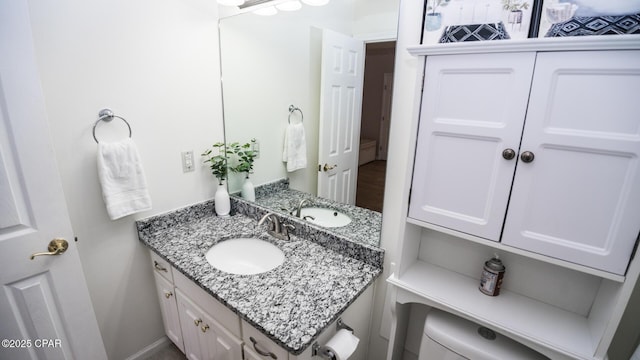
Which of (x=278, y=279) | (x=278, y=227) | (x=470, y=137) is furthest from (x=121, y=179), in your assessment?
(x=470, y=137)

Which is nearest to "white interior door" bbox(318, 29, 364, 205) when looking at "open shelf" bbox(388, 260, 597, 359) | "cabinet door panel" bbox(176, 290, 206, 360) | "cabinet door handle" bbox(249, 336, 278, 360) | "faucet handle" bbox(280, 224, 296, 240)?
"faucet handle" bbox(280, 224, 296, 240)

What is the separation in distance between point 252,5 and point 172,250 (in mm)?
1442

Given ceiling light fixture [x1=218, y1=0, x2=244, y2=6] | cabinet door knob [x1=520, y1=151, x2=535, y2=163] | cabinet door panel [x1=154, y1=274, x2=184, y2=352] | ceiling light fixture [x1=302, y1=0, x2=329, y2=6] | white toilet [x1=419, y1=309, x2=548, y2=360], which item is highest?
ceiling light fixture [x1=218, y1=0, x2=244, y2=6]

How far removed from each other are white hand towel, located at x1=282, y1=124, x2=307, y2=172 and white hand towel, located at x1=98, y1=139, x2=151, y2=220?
0.77 m

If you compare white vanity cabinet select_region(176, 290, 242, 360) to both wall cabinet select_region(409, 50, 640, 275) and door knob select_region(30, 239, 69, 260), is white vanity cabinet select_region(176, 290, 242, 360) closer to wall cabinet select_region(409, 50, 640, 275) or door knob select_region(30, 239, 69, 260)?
door knob select_region(30, 239, 69, 260)

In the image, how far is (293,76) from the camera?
1.63 metres

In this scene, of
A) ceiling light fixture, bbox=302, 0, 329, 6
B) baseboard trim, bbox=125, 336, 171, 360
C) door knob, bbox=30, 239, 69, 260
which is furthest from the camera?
baseboard trim, bbox=125, 336, 171, 360

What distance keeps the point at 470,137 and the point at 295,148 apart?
1.00m

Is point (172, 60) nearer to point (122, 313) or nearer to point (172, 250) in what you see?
point (172, 250)

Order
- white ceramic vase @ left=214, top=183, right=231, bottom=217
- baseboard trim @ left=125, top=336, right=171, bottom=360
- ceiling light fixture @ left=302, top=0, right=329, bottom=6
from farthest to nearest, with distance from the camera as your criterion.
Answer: white ceramic vase @ left=214, top=183, right=231, bottom=217 → baseboard trim @ left=125, top=336, right=171, bottom=360 → ceiling light fixture @ left=302, top=0, right=329, bottom=6

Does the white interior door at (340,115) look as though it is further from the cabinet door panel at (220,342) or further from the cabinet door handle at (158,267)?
the cabinet door handle at (158,267)

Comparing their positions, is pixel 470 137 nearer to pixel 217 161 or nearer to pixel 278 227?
pixel 278 227

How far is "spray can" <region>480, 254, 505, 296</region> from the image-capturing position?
1.05 m

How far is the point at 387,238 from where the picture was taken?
1281mm
